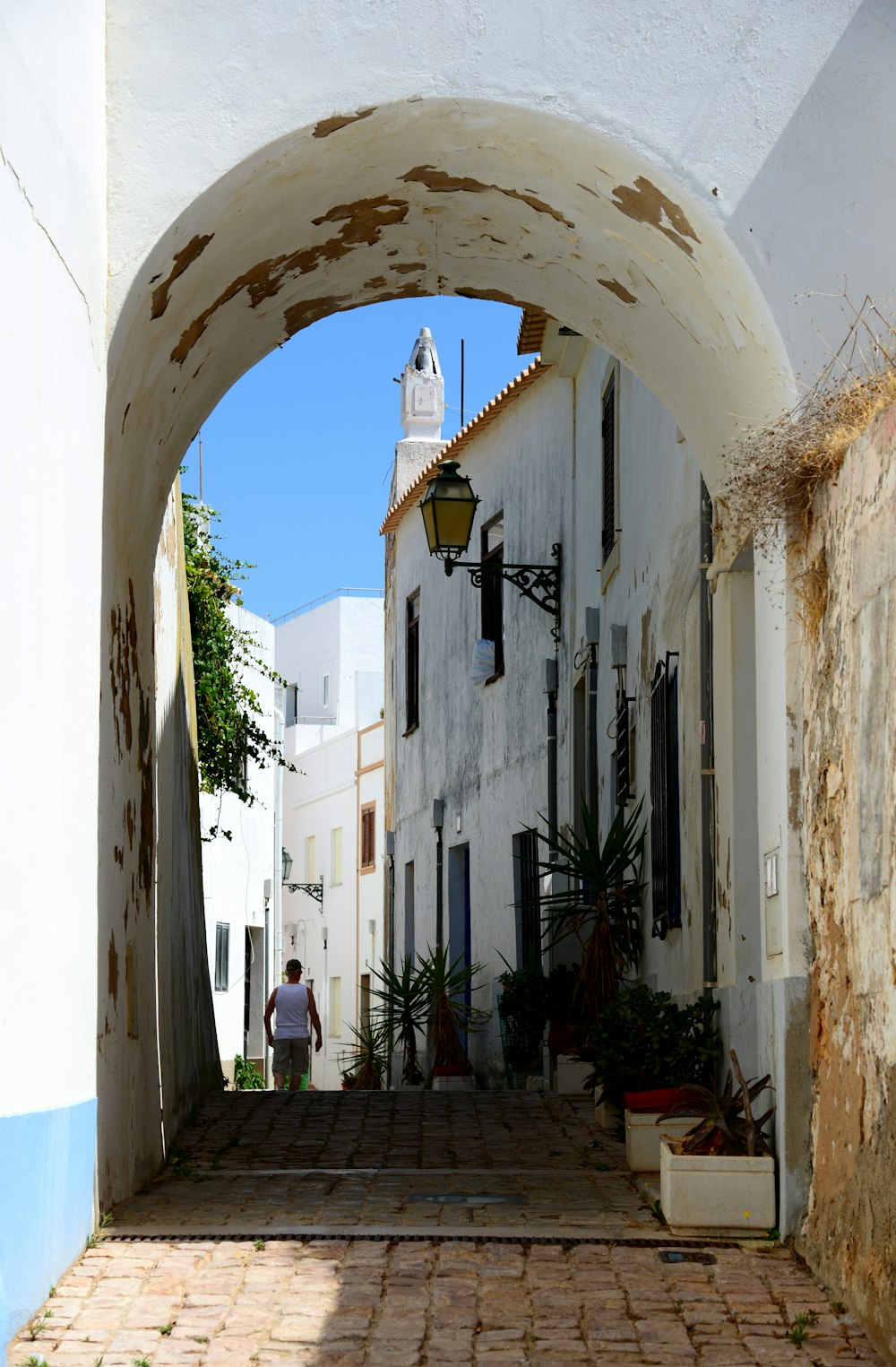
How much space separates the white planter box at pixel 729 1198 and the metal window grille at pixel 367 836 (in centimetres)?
2719

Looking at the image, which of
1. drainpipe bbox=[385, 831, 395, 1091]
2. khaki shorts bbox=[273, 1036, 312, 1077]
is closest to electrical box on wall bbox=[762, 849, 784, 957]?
khaki shorts bbox=[273, 1036, 312, 1077]

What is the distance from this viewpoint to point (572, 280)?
7.62m

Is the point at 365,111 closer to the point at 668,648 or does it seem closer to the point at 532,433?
the point at 668,648

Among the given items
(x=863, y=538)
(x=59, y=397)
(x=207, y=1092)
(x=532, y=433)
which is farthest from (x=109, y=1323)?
(x=532, y=433)

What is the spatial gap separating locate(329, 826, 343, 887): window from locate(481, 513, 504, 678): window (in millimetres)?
18049

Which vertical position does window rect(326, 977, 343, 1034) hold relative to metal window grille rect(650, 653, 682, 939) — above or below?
below

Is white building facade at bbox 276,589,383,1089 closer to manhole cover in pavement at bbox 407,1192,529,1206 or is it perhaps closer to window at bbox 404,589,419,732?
window at bbox 404,589,419,732

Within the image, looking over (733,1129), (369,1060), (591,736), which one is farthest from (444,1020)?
(733,1129)

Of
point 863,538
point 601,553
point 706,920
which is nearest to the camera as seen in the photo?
point 863,538

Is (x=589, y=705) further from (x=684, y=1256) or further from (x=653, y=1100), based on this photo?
(x=684, y=1256)

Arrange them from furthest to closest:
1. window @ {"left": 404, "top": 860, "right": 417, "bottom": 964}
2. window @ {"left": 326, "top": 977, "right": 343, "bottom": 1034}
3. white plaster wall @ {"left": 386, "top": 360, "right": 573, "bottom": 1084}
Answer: window @ {"left": 326, "top": 977, "right": 343, "bottom": 1034} < window @ {"left": 404, "top": 860, "right": 417, "bottom": 964} < white plaster wall @ {"left": 386, "top": 360, "right": 573, "bottom": 1084}

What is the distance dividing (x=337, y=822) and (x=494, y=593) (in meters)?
18.5

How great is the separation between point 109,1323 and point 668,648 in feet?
19.0

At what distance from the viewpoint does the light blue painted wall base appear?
14.7 ft
